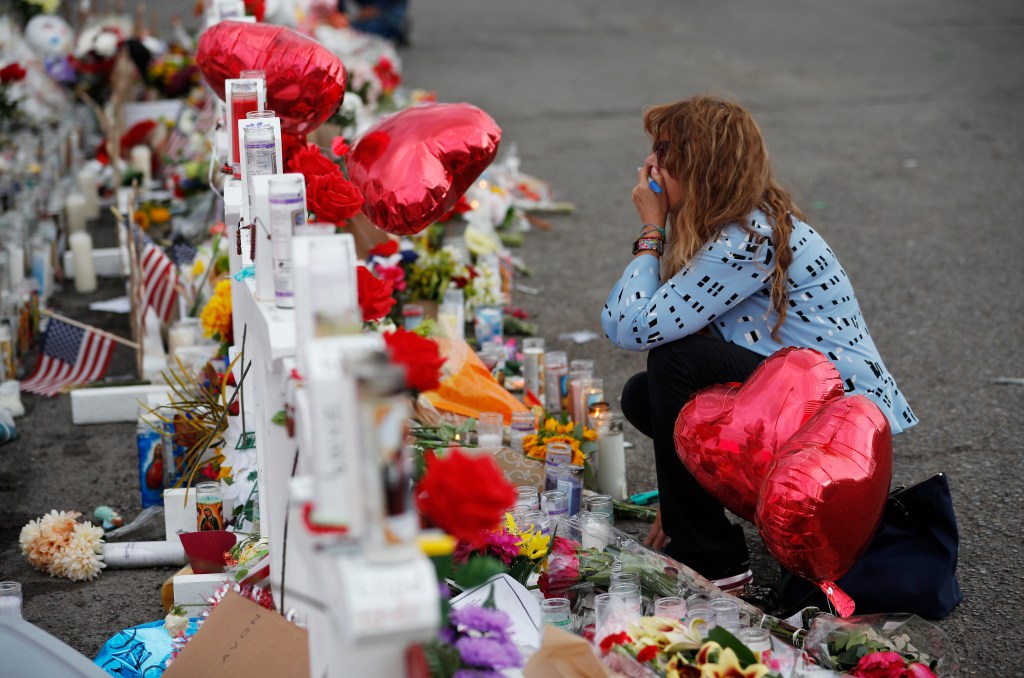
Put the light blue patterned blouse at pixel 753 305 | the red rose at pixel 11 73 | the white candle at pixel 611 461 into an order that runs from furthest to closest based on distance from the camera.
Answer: the red rose at pixel 11 73 < the white candle at pixel 611 461 < the light blue patterned blouse at pixel 753 305

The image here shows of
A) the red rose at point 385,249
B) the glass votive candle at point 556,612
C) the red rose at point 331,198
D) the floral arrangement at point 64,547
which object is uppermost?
the red rose at point 331,198

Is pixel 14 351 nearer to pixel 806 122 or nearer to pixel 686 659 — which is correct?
pixel 686 659

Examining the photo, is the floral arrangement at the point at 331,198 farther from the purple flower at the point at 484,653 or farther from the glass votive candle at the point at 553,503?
the purple flower at the point at 484,653

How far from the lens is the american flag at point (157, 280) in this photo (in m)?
4.53

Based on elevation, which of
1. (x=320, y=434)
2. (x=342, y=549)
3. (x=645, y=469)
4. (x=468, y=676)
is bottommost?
(x=645, y=469)

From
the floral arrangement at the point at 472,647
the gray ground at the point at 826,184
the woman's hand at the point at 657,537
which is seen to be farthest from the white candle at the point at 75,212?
the floral arrangement at the point at 472,647

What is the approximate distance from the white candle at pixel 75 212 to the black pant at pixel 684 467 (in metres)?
4.35

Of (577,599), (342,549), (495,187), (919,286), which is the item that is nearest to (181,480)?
(577,599)

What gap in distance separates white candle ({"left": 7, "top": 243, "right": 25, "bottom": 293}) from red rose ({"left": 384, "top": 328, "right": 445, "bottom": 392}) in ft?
12.6

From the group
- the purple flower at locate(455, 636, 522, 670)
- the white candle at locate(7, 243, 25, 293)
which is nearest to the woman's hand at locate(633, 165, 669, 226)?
the purple flower at locate(455, 636, 522, 670)

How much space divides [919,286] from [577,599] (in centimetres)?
339

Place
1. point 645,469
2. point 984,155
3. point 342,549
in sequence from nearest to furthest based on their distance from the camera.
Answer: point 342,549, point 645,469, point 984,155

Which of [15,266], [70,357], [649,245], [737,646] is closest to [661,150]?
[649,245]

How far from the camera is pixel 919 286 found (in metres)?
5.45
